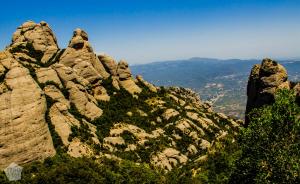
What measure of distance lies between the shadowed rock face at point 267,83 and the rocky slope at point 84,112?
914 inches

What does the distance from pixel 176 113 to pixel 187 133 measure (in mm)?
11998

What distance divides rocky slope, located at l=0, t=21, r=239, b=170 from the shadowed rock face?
23.2 meters

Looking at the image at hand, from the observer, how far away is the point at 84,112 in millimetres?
134750

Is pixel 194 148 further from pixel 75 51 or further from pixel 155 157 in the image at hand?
pixel 75 51

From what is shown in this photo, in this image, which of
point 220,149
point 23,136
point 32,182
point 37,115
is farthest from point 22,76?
point 220,149

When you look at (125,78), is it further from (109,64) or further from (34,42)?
(34,42)

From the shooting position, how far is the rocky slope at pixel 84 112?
101m

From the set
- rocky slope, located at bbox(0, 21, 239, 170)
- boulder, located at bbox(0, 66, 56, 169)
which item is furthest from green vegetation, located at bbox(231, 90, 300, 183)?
boulder, located at bbox(0, 66, 56, 169)

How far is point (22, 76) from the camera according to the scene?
110 metres

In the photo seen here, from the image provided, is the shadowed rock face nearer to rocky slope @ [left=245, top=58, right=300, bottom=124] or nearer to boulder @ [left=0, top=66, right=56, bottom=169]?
rocky slope @ [left=245, top=58, right=300, bottom=124]

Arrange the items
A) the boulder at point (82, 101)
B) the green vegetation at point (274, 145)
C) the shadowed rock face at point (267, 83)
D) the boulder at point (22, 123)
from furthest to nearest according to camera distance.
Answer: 1. the boulder at point (82, 101)
2. the shadowed rock face at point (267, 83)
3. the boulder at point (22, 123)
4. the green vegetation at point (274, 145)

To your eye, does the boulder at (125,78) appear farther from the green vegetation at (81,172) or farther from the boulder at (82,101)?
the green vegetation at (81,172)

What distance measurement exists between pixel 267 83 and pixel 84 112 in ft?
216

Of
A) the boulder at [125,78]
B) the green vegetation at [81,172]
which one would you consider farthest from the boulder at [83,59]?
the green vegetation at [81,172]
